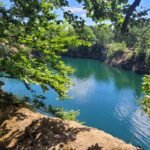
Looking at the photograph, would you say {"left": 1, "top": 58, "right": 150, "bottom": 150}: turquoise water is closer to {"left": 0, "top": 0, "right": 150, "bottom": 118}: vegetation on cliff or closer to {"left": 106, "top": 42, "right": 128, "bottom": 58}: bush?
{"left": 0, "top": 0, "right": 150, "bottom": 118}: vegetation on cliff

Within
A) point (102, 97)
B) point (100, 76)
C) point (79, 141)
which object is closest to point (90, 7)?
point (79, 141)

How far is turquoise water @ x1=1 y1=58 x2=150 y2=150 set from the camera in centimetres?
4341

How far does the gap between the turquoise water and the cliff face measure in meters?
12.1

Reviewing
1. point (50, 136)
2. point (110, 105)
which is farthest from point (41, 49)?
point (110, 105)

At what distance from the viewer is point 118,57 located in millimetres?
138625

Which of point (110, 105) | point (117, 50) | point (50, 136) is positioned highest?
point (50, 136)

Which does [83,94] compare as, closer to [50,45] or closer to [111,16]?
[50,45]

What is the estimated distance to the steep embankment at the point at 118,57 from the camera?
117 metres

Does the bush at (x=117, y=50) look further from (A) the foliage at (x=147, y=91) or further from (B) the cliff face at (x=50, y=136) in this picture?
(B) the cliff face at (x=50, y=136)

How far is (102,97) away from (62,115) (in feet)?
161

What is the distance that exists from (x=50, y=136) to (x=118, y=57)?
5001 inches

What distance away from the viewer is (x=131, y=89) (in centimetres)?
7988

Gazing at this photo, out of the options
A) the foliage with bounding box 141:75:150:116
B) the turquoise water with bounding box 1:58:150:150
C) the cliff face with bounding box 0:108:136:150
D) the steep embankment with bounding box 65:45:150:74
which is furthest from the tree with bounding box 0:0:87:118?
the steep embankment with bounding box 65:45:150:74

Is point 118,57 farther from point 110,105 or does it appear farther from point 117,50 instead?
point 110,105
